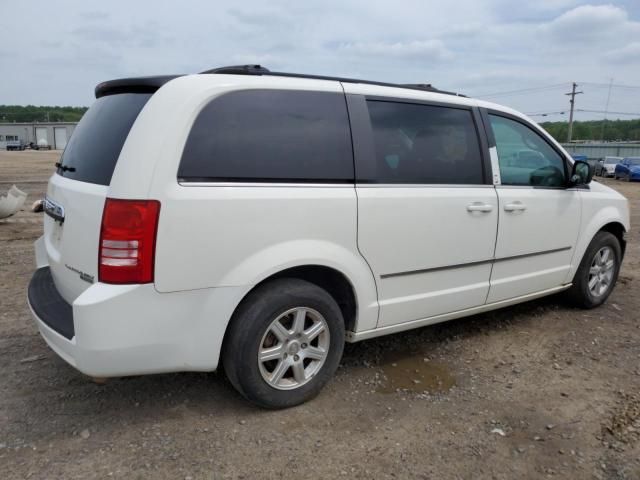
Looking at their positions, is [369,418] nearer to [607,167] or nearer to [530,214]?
[530,214]

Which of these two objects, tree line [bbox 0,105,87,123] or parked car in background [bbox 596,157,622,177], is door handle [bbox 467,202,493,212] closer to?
parked car in background [bbox 596,157,622,177]

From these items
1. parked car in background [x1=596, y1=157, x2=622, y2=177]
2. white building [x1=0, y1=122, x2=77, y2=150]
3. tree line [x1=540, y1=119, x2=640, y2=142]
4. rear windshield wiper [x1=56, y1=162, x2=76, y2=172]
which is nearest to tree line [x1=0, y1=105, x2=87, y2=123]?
white building [x1=0, y1=122, x2=77, y2=150]

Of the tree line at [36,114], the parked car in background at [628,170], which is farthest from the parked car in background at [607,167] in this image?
the tree line at [36,114]

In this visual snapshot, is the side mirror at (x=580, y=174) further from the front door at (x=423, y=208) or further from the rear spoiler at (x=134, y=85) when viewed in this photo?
the rear spoiler at (x=134, y=85)

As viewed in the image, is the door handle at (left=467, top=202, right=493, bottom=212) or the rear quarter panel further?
the door handle at (left=467, top=202, right=493, bottom=212)

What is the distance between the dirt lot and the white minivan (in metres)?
0.33

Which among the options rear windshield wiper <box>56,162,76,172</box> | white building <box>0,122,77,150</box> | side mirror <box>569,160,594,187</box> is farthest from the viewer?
white building <box>0,122,77,150</box>

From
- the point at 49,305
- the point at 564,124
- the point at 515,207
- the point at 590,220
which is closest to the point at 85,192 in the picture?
the point at 49,305

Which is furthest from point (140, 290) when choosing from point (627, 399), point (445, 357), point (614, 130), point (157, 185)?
point (614, 130)

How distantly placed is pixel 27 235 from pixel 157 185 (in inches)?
274

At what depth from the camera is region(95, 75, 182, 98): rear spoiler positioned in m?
2.83

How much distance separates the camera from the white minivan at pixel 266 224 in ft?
8.53

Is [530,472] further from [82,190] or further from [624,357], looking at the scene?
[82,190]

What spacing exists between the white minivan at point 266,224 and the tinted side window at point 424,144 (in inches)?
0.4
